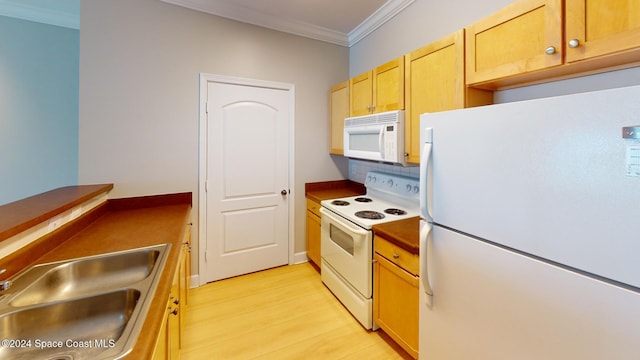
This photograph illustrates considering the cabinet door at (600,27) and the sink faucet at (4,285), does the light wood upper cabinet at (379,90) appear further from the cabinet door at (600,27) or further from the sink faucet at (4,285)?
the sink faucet at (4,285)

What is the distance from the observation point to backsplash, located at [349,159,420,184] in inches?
96.0

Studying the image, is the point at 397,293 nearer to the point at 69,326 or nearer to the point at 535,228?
the point at 535,228

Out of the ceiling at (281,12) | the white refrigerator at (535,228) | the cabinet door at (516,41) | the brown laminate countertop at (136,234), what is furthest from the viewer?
the ceiling at (281,12)

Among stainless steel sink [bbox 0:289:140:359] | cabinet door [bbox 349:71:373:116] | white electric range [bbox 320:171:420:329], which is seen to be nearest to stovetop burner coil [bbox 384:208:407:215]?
white electric range [bbox 320:171:420:329]

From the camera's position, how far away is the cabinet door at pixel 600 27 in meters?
0.97

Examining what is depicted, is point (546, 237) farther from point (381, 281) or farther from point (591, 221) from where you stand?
point (381, 281)

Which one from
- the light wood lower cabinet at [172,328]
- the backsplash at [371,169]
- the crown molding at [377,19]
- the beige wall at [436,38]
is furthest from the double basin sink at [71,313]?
the crown molding at [377,19]

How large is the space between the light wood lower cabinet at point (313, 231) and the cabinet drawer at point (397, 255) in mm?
1116

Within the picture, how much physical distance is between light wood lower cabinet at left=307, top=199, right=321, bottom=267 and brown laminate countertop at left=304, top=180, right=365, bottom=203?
102 millimetres

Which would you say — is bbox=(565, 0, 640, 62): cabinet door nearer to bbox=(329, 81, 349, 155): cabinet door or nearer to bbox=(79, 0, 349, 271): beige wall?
bbox=(329, 81, 349, 155): cabinet door

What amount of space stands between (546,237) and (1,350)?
5.94 ft

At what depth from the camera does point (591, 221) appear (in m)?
0.80

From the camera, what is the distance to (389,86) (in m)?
2.21

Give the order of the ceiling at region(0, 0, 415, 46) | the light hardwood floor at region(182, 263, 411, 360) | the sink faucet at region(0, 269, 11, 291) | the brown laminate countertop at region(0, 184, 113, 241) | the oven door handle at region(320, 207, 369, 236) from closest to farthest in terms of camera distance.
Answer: the sink faucet at region(0, 269, 11, 291), the brown laminate countertop at region(0, 184, 113, 241), the light hardwood floor at region(182, 263, 411, 360), the oven door handle at region(320, 207, 369, 236), the ceiling at region(0, 0, 415, 46)
